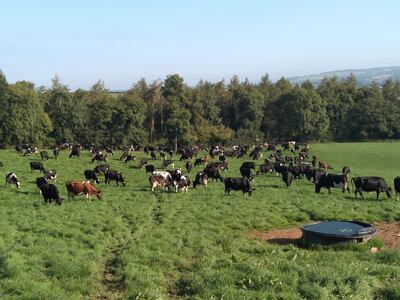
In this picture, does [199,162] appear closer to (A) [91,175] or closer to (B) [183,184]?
(A) [91,175]

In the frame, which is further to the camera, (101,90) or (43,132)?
(101,90)

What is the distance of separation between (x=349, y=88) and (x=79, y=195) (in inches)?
3467

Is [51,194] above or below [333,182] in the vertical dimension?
above

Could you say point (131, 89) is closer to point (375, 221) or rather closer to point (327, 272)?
point (375, 221)

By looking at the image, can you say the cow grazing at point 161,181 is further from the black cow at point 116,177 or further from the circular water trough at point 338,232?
the circular water trough at point 338,232

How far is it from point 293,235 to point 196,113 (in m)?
76.4

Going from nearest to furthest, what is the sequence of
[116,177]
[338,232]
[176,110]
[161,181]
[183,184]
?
1. [338,232]
2. [183,184]
3. [161,181]
4. [116,177]
5. [176,110]

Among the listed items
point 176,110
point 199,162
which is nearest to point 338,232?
point 199,162

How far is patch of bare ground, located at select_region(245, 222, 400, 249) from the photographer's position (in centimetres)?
1634

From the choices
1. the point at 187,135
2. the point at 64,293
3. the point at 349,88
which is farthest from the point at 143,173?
the point at 349,88

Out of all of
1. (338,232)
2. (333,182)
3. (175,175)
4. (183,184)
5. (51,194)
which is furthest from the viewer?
(175,175)

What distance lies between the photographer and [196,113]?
93.2 m

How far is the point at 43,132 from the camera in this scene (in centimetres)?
8406

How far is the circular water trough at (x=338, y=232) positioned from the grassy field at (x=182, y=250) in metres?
0.37
